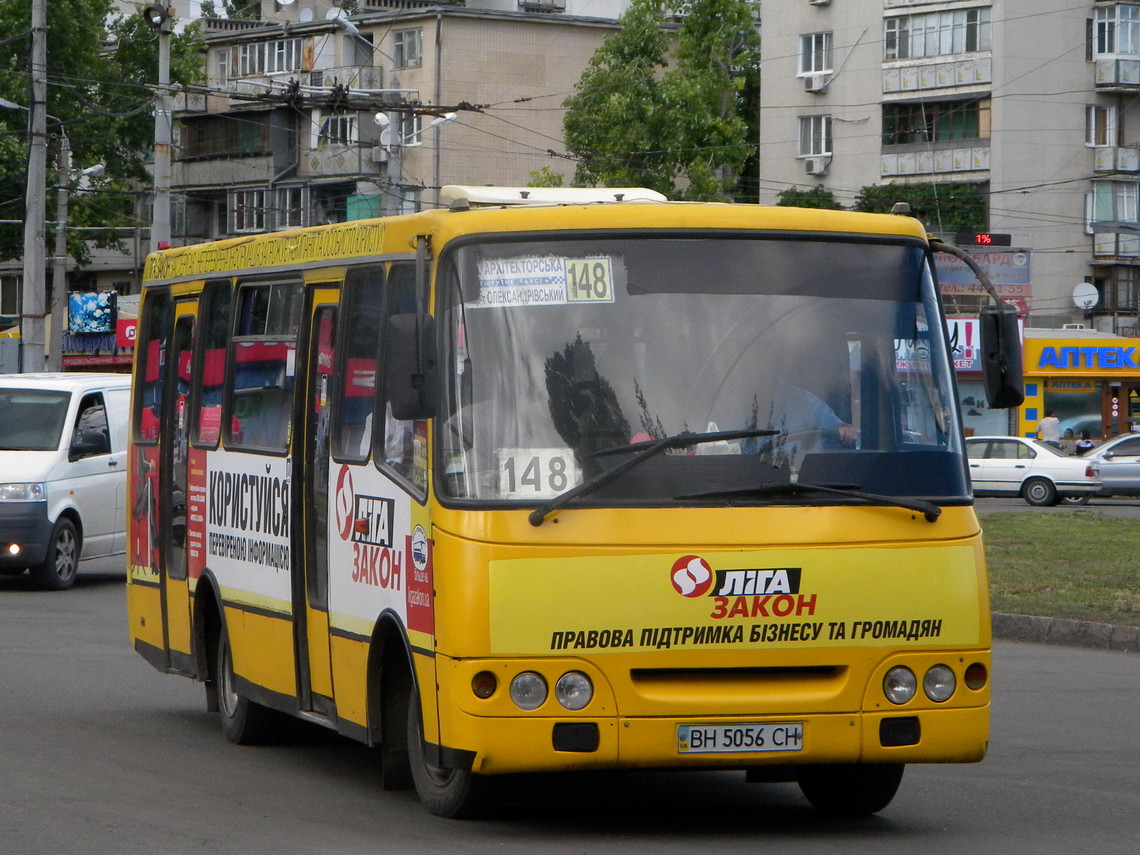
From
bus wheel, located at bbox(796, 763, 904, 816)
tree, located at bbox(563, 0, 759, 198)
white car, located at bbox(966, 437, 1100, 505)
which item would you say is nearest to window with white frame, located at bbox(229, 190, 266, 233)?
tree, located at bbox(563, 0, 759, 198)

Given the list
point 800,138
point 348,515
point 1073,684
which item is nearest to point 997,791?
point 348,515

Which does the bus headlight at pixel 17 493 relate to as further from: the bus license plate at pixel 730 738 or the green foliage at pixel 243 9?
the green foliage at pixel 243 9

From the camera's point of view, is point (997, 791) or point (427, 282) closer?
point (427, 282)

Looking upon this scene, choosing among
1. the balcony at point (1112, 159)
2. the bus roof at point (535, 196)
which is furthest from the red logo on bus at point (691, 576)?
the balcony at point (1112, 159)

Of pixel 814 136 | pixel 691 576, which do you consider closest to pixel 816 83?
pixel 814 136

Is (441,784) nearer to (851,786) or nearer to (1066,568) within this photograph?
(851,786)

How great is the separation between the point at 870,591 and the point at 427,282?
197cm

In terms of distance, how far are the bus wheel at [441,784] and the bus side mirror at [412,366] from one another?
1.11 metres

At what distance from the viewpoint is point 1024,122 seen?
62594 millimetres

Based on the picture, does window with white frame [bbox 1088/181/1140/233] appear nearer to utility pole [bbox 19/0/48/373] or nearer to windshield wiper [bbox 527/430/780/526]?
utility pole [bbox 19/0/48/373]

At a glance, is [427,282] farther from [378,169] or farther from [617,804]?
[378,169]

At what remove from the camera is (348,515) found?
8.29 metres

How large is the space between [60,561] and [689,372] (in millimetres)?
13426

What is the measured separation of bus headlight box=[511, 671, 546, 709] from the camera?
22.8 feet
